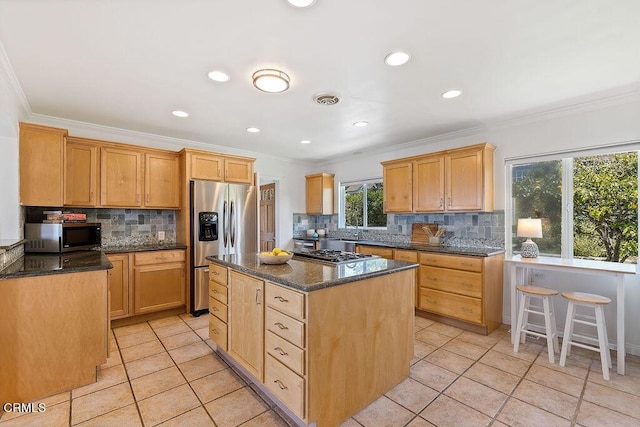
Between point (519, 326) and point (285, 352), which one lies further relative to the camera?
point (519, 326)

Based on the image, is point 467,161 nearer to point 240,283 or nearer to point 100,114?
point 240,283

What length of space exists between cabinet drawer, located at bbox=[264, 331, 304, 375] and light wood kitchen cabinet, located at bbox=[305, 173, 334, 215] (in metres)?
3.80

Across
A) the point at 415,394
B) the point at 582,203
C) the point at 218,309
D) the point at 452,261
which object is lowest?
the point at 415,394

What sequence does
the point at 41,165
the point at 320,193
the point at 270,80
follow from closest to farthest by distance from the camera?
the point at 270,80
the point at 41,165
the point at 320,193

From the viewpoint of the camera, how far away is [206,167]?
409cm

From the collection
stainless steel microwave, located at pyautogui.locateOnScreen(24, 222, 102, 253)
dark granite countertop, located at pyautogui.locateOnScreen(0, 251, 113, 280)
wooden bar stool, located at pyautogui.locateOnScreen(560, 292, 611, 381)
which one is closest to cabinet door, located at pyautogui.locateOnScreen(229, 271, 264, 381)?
dark granite countertop, located at pyautogui.locateOnScreen(0, 251, 113, 280)

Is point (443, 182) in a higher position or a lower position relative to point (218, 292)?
higher

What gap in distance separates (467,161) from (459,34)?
2.07 metres

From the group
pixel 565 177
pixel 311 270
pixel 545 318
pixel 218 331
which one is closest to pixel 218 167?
pixel 218 331

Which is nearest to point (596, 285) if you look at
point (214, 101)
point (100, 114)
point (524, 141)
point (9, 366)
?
point (524, 141)

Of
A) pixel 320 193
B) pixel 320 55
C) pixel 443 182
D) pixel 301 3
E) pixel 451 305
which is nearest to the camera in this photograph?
pixel 301 3

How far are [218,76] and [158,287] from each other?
8.90 feet

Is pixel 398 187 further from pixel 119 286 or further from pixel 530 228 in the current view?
pixel 119 286

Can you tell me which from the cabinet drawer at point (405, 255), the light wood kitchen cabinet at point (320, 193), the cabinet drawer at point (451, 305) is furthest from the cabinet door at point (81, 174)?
the cabinet drawer at point (451, 305)
